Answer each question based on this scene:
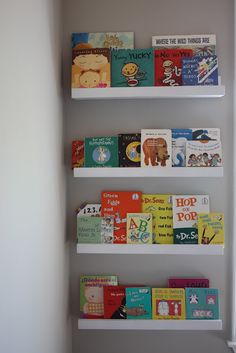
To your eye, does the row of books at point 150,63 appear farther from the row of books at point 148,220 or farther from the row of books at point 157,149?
the row of books at point 148,220

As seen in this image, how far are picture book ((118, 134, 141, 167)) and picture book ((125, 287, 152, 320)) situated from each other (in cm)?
63

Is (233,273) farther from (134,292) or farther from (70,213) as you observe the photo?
(70,213)

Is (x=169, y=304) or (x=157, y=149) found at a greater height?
(x=157, y=149)

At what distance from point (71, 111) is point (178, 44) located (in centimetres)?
63

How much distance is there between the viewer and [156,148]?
74.2 inches

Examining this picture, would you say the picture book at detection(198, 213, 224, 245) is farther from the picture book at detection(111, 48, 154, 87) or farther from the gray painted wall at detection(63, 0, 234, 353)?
the picture book at detection(111, 48, 154, 87)

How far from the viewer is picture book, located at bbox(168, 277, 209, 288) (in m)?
1.94

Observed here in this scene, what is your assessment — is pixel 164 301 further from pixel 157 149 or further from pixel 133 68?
pixel 133 68

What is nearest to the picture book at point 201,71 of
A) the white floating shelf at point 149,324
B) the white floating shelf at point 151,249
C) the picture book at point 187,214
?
the picture book at point 187,214

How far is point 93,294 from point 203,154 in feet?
2.93

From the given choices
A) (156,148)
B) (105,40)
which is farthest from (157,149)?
(105,40)

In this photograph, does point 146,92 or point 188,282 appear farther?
point 188,282

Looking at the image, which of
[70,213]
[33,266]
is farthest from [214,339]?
[33,266]

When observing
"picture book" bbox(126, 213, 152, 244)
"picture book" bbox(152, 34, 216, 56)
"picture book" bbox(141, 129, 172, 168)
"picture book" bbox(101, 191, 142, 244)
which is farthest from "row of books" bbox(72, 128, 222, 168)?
"picture book" bbox(152, 34, 216, 56)
